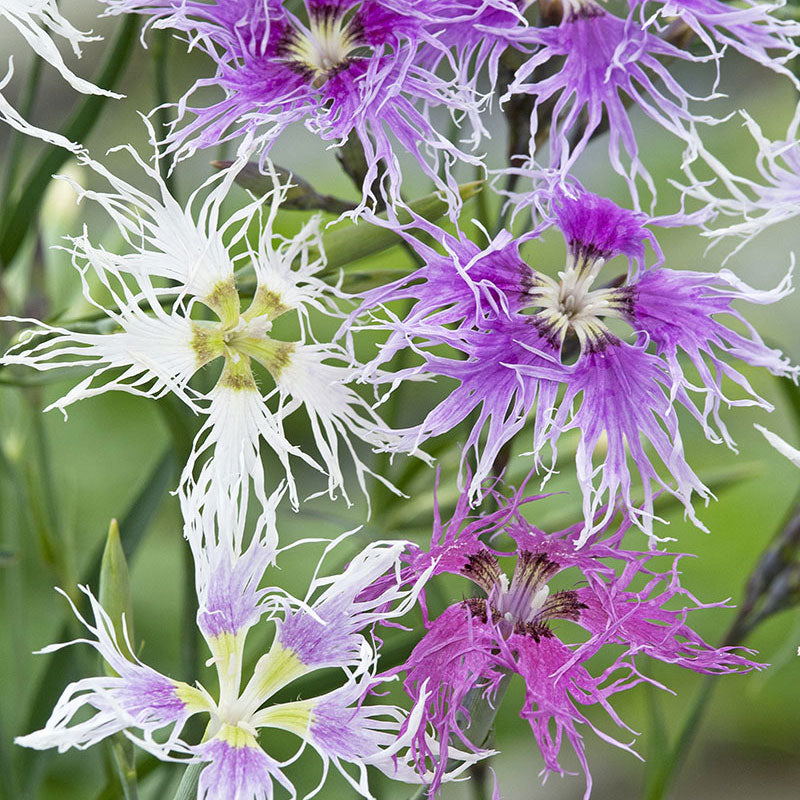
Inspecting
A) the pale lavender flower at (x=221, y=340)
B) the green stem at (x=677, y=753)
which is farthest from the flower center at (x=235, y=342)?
the green stem at (x=677, y=753)

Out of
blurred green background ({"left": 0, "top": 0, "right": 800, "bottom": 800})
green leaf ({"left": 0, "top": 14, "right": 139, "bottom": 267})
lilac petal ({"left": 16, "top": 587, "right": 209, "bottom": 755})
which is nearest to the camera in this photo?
lilac petal ({"left": 16, "top": 587, "right": 209, "bottom": 755})

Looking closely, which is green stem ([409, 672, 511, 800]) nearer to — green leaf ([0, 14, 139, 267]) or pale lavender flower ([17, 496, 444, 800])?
pale lavender flower ([17, 496, 444, 800])

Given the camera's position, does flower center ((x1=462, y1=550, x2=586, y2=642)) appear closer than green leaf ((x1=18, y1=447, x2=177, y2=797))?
Yes

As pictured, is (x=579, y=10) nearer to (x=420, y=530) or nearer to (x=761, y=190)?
(x=761, y=190)

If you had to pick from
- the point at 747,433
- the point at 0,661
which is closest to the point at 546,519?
the point at 0,661

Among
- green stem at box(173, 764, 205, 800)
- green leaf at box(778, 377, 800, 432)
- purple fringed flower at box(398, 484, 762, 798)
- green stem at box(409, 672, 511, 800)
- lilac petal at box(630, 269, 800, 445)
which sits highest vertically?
lilac petal at box(630, 269, 800, 445)

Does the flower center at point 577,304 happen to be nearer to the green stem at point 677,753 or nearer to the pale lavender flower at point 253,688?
the pale lavender flower at point 253,688

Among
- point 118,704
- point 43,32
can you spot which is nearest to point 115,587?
point 118,704

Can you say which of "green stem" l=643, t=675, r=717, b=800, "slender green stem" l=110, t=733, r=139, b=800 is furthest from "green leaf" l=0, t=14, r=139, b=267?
"green stem" l=643, t=675, r=717, b=800
